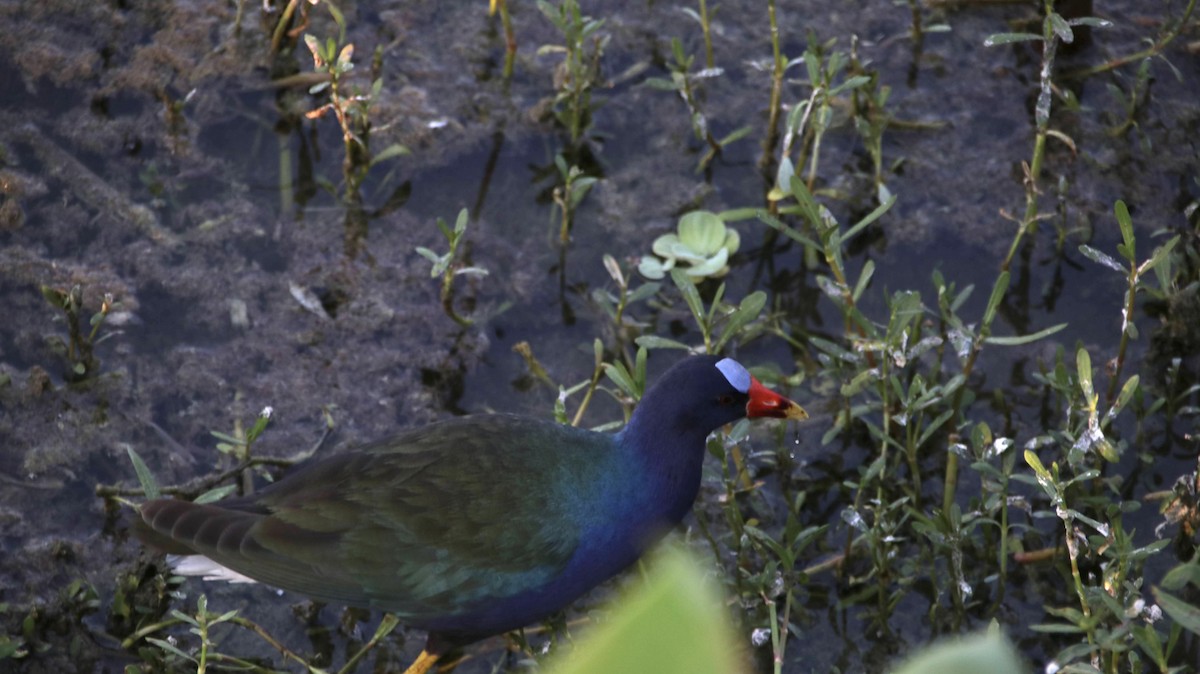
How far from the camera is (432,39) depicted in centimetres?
423

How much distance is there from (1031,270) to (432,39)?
2.02m

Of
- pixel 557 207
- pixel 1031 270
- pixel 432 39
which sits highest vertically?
pixel 432 39

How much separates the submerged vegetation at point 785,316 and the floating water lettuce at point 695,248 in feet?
0.03

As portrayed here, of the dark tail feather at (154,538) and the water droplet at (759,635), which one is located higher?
the dark tail feather at (154,538)

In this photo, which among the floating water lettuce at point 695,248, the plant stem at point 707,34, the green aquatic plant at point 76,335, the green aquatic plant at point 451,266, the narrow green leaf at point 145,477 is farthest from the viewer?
the plant stem at point 707,34

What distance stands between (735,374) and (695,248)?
88cm

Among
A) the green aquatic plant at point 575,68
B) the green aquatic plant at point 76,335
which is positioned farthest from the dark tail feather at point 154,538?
the green aquatic plant at point 575,68

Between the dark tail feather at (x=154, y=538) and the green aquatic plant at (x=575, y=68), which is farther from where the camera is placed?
the green aquatic plant at (x=575, y=68)

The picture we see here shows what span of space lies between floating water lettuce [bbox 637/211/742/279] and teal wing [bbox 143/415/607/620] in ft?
3.40

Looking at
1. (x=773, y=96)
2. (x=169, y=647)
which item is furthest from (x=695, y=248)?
(x=169, y=647)

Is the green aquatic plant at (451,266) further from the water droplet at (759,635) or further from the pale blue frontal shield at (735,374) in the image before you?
the water droplet at (759,635)

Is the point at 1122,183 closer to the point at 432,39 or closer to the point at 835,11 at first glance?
the point at 835,11

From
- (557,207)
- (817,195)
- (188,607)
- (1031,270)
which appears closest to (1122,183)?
(1031,270)

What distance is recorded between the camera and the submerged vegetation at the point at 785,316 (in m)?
2.97
